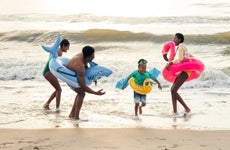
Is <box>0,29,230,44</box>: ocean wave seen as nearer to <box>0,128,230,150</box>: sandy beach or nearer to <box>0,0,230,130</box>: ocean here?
<box>0,0,230,130</box>: ocean

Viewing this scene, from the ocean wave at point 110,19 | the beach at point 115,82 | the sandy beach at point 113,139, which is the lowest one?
the sandy beach at point 113,139

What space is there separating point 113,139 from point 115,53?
11494mm

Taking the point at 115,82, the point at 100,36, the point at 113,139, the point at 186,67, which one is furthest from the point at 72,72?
the point at 100,36

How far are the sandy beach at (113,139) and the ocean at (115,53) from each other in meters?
0.54

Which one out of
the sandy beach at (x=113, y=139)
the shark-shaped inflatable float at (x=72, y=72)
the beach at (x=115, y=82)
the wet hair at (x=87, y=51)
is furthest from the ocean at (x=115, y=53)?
the wet hair at (x=87, y=51)

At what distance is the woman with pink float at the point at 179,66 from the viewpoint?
10.0m

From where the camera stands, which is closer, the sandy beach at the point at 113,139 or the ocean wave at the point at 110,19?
the sandy beach at the point at 113,139

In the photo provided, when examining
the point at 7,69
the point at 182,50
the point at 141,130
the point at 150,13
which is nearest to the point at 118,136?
the point at 141,130

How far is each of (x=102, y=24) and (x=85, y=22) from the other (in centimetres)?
140

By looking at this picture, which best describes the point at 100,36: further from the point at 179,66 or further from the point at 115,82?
the point at 179,66

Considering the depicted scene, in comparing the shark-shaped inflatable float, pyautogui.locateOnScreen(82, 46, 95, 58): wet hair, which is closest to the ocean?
the shark-shaped inflatable float

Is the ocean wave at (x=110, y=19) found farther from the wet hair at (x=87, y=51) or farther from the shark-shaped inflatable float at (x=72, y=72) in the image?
the wet hair at (x=87, y=51)

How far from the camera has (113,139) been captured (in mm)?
7855

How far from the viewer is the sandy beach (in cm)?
740
